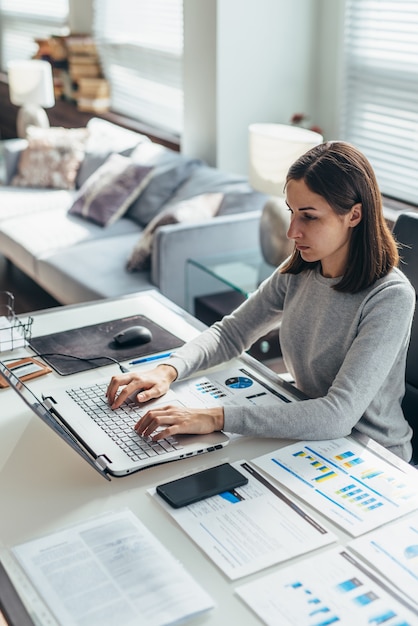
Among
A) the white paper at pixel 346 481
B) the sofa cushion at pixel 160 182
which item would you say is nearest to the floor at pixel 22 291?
the sofa cushion at pixel 160 182

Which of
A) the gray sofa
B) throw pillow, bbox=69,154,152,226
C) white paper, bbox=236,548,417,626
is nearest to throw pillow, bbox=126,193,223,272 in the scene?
the gray sofa

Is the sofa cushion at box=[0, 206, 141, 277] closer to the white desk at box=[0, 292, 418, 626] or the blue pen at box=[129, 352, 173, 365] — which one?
the blue pen at box=[129, 352, 173, 365]

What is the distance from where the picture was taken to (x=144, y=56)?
211 inches

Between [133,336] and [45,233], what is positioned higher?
[133,336]

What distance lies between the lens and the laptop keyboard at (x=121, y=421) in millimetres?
1494

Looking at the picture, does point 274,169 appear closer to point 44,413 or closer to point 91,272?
point 91,272

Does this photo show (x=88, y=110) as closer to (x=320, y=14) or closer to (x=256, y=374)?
(x=320, y=14)

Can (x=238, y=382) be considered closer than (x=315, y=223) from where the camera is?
No

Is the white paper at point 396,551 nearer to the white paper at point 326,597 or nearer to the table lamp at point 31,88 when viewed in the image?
the white paper at point 326,597

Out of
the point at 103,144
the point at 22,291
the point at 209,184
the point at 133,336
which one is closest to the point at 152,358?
the point at 133,336

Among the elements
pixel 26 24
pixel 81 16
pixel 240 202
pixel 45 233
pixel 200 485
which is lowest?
pixel 45 233

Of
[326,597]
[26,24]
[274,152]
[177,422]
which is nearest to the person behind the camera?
[326,597]

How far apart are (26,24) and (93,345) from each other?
20.1ft

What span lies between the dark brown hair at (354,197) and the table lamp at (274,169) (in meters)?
1.34
